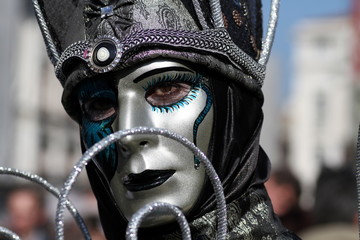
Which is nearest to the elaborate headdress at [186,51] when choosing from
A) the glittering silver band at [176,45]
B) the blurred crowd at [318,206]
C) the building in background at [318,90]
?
the glittering silver band at [176,45]

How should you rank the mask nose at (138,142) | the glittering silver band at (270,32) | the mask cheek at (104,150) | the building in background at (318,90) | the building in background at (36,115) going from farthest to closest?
1. the building in background at (318,90)
2. the building in background at (36,115)
3. the glittering silver band at (270,32)
4. the mask cheek at (104,150)
5. the mask nose at (138,142)

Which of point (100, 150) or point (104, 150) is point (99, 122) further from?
point (100, 150)

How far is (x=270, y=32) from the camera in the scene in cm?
236

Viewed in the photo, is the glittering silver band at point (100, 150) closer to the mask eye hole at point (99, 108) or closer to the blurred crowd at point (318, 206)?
the mask eye hole at point (99, 108)

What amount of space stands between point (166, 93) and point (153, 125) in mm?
90

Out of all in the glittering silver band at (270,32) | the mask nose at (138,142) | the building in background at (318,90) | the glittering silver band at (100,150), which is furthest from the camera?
the building in background at (318,90)

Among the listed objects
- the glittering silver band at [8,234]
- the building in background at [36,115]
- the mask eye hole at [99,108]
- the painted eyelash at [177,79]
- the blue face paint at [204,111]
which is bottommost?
the building in background at [36,115]

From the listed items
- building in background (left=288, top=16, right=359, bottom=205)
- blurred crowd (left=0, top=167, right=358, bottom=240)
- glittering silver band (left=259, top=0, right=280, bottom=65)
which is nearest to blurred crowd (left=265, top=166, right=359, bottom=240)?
blurred crowd (left=0, top=167, right=358, bottom=240)

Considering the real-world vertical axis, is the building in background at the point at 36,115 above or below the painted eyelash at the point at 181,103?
below

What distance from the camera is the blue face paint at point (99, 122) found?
210 centimetres

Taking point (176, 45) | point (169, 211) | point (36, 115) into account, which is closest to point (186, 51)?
point (176, 45)

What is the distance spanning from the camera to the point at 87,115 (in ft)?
7.15

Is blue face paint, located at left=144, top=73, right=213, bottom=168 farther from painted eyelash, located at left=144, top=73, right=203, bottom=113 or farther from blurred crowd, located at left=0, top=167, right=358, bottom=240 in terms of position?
blurred crowd, located at left=0, top=167, right=358, bottom=240

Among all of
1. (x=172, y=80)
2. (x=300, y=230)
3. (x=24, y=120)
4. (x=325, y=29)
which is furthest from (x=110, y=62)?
(x=325, y=29)
